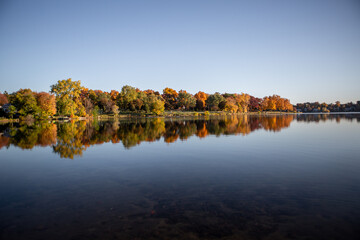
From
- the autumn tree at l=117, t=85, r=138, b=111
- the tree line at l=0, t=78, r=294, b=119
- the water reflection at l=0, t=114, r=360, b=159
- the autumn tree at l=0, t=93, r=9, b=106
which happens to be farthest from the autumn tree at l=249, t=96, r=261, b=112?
the autumn tree at l=0, t=93, r=9, b=106

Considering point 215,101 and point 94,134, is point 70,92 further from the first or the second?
point 215,101

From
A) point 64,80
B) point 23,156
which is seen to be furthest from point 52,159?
point 64,80

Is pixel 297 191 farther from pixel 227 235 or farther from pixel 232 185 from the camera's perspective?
pixel 227 235

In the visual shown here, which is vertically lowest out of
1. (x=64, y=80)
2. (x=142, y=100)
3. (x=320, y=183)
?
(x=320, y=183)

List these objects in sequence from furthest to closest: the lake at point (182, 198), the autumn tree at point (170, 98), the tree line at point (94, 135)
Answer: the autumn tree at point (170, 98) → the tree line at point (94, 135) → the lake at point (182, 198)

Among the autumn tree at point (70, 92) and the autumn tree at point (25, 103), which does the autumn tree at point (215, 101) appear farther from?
the autumn tree at point (25, 103)

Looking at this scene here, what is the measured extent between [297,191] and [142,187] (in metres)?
4.94

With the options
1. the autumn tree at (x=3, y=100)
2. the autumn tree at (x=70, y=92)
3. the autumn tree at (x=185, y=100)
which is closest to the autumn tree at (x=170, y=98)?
the autumn tree at (x=185, y=100)

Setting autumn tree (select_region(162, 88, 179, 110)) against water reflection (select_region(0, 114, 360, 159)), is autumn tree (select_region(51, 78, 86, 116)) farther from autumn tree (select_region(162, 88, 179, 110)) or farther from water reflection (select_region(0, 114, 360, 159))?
autumn tree (select_region(162, 88, 179, 110))

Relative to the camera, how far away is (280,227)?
4.70 m

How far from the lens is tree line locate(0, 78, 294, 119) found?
181 feet

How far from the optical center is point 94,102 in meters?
89.8

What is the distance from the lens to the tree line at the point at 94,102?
55031 millimetres

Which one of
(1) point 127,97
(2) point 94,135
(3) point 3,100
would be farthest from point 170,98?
(2) point 94,135
